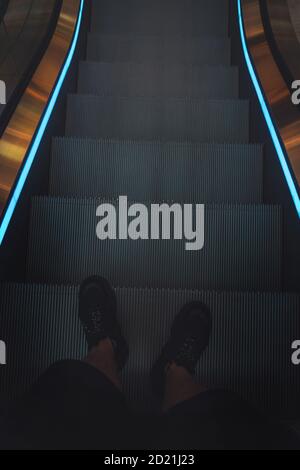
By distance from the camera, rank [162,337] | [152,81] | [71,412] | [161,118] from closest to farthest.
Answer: [71,412] → [162,337] → [161,118] → [152,81]

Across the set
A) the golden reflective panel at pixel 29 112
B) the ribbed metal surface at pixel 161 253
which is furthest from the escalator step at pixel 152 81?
the ribbed metal surface at pixel 161 253

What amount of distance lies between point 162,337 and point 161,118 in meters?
1.80

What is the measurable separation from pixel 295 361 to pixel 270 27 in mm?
2074

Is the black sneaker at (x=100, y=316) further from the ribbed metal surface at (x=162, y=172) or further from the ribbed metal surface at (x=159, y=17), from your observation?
the ribbed metal surface at (x=159, y=17)

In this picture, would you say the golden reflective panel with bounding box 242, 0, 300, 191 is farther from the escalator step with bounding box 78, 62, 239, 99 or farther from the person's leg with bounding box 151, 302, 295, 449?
the person's leg with bounding box 151, 302, 295, 449

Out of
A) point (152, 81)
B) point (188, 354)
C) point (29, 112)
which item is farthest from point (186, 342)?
point (152, 81)

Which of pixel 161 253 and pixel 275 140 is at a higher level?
pixel 275 140

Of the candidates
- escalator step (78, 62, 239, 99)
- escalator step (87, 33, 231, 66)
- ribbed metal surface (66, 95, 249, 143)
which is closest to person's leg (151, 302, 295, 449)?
ribbed metal surface (66, 95, 249, 143)

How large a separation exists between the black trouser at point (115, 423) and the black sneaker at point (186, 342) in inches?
13.7

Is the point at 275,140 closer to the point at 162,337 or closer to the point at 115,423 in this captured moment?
the point at 162,337

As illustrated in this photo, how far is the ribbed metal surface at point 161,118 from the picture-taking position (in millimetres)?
3562

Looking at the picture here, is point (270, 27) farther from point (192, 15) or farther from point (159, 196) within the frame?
point (192, 15)

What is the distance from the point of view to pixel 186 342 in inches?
82.0

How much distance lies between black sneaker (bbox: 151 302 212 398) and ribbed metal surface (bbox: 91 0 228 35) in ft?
12.8
